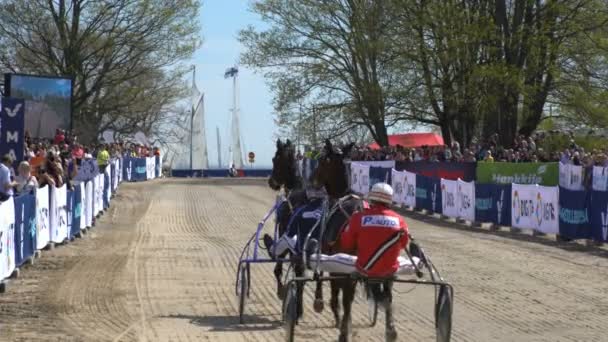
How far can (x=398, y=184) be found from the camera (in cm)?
3822

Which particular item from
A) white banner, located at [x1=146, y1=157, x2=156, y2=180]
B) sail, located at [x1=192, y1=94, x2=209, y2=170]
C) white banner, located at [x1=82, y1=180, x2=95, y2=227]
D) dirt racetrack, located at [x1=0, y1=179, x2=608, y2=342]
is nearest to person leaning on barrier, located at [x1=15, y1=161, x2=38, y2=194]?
dirt racetrack, located at [x1=0, y1=179, x2=608, y2=342]

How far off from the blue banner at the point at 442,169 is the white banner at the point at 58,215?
15722mm

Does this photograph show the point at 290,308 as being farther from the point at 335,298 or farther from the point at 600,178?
A: the point at 600,178

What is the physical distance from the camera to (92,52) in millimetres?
48594

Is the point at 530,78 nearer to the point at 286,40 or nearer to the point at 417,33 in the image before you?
the point at 417,33

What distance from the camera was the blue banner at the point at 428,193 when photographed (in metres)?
33.6

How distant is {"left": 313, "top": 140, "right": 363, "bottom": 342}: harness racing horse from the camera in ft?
34.5

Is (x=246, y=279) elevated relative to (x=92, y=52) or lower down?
lower down

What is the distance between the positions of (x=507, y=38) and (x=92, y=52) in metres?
18.1

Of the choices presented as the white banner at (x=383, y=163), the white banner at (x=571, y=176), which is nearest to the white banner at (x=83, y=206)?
the white banner at (x=571, y=176)

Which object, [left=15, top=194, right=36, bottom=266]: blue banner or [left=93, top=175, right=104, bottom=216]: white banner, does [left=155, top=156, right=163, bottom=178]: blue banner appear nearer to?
[left=93, top=175, right=104, bottom=216]: white banner

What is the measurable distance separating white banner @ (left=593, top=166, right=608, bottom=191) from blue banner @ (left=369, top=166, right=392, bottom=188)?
13.0 meters

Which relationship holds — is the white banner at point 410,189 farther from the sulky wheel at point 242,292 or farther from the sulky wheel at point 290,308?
the sulky wheel at point 290,308

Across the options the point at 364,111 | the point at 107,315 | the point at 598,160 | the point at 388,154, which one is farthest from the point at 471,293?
the point at 364,111
